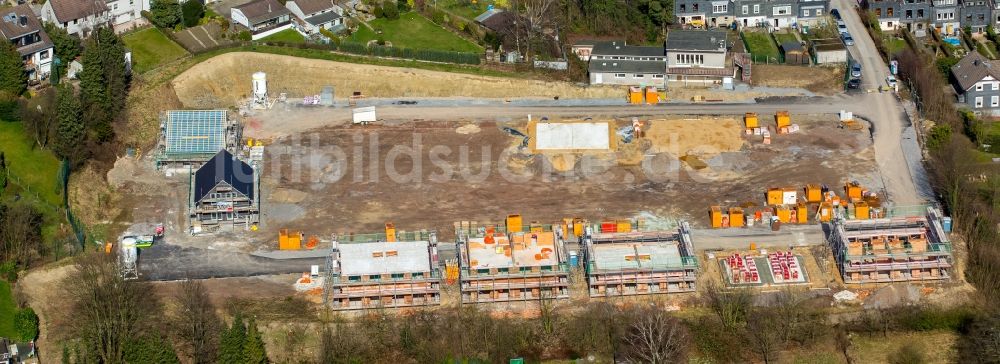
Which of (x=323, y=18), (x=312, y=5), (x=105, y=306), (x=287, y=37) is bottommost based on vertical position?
(x=105, y=306)

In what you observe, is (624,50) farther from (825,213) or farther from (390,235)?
(390,235)

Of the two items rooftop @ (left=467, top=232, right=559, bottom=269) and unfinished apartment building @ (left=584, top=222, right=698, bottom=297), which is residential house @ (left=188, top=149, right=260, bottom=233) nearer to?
rooftop @ (left=467, top=232, right=559, bottom=269)

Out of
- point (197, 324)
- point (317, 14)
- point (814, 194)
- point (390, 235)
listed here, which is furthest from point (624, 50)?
point (197, 324)

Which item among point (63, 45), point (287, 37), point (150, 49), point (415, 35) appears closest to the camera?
point (63, 45)

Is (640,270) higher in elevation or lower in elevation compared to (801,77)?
lower

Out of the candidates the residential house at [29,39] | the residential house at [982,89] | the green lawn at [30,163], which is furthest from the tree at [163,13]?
the residential house at [982,89]

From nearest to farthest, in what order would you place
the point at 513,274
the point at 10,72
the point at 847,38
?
the point at 513,274 < the point at 10,72 < the point at 847,38

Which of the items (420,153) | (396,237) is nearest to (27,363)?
(396,237)
